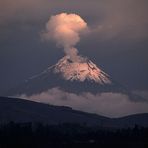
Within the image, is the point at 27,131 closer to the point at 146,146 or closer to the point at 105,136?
the point at 105,136

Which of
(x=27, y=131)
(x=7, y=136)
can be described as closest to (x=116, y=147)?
(x=7, y=136)

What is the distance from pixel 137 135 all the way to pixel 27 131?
2910 centimetres

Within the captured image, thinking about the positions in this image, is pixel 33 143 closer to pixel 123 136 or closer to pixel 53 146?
pixel 53 146

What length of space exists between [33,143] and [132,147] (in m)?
21.1

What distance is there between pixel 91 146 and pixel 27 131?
39.8 m

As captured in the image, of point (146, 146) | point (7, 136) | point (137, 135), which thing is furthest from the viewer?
point (137, 135)

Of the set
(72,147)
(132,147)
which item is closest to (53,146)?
(72,147)

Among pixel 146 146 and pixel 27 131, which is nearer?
pixel 146 146

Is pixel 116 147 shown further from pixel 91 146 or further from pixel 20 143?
pixel 20 143

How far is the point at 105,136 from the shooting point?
629ft

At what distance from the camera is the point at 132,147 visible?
518 ft

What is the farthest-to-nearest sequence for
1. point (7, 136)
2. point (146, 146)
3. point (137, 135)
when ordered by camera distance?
point (137, 135) < point (7, 136) < point (146, 146)

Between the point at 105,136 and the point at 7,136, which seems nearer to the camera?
the point at 7,136

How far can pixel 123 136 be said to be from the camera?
188375mm
